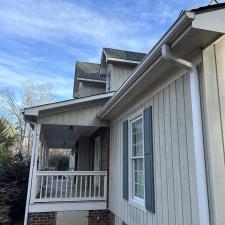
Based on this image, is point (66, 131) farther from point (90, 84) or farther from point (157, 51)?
point (157, 51)

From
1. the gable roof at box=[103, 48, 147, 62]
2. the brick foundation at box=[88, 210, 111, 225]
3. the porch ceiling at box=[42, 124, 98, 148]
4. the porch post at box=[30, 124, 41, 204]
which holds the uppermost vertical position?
the gable roof at box=[103, 48, 147, 62]

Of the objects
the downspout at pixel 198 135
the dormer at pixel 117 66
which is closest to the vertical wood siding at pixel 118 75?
the dormer at pixel 117 66

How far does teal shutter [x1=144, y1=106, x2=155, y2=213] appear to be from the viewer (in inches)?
161

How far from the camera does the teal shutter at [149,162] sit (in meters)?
4.09

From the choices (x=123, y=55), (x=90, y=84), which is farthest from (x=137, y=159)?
(x=90, y=84)

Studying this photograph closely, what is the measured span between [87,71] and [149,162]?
11101mm

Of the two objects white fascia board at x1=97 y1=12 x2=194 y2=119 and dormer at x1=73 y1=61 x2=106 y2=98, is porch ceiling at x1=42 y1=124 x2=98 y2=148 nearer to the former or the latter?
dormer at x1=73 y1=61 x2=106 y2=98

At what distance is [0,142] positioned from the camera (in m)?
20.6

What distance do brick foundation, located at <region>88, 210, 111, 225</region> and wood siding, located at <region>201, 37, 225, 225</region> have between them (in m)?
5.21

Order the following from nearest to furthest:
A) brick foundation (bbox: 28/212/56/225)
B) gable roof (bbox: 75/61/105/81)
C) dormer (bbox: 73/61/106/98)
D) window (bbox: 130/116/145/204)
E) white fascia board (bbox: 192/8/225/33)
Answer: white fascia board (bbox: 192/8/225/33) → window (bbox: 130/116/145/204) → brick foundation (bbox: 28/212/56/225) → dormer (bbox: 73/61/106/98) → gable roof (bbox: 75/61/105/81)

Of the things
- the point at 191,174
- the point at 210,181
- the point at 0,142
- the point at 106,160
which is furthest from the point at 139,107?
the point at 0,142

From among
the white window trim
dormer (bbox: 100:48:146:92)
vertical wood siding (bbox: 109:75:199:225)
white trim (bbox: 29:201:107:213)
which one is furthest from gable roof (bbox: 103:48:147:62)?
vertical wood siding (bbox: 109:75:199:225)

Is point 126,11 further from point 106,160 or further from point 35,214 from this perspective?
point 35,214

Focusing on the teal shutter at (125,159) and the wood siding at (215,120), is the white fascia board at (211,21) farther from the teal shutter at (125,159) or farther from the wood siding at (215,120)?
the teal shutter at (125,159)
